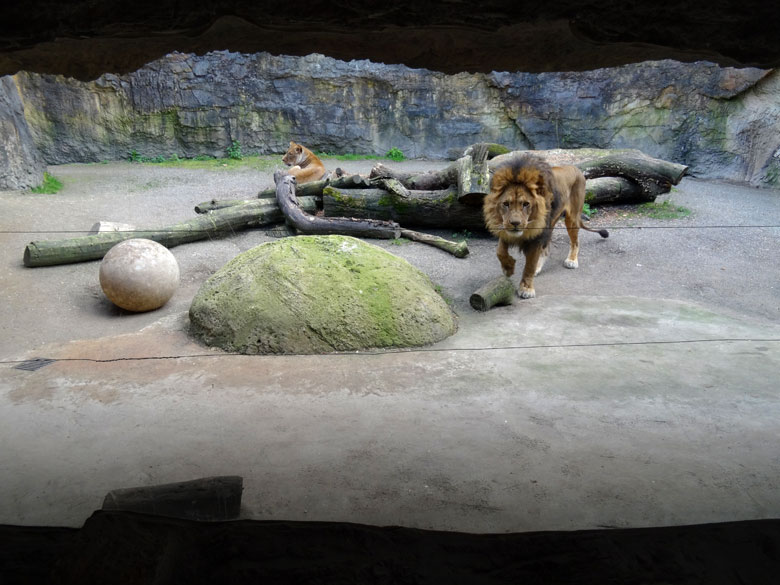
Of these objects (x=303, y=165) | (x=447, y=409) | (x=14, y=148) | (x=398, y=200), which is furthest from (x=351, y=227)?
(x=14, y=148)

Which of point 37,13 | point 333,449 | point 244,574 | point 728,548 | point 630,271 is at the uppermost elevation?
point 37,13

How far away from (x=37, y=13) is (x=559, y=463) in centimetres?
339

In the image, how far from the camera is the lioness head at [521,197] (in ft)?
22.0

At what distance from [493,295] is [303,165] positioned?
22.6ft

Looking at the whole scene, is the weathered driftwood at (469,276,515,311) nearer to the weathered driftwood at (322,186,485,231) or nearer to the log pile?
the log pile

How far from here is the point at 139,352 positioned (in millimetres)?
5543

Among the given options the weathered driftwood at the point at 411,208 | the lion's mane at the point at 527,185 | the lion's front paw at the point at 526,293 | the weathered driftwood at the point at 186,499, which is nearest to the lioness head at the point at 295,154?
the weathered driftwood at the point at 411,208

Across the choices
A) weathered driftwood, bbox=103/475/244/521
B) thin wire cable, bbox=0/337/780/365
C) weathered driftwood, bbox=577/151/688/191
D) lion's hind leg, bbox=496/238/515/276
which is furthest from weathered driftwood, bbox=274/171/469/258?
weathered driftwood, bbox=103/475/244/521

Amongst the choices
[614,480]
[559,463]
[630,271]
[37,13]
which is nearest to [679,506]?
[614,480]

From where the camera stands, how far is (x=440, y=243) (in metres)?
8.79

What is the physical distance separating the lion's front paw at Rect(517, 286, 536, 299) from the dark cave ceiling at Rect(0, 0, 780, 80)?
4852mm

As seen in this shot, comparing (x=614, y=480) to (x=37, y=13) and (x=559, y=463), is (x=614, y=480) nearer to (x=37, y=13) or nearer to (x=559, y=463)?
(x=559, y=463)

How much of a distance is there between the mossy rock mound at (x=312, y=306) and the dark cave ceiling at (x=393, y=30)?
338 cm

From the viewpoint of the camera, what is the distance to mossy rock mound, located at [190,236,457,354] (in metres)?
5.58
